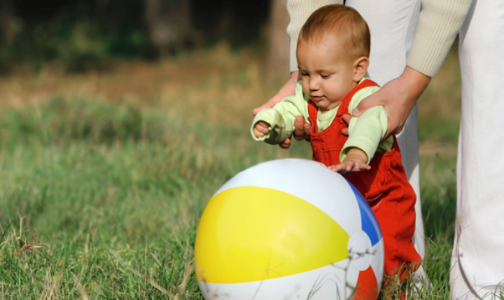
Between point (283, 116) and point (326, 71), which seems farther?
point (283, 116)

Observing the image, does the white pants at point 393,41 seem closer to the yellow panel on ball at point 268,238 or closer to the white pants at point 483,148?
the white pants at point 483,148

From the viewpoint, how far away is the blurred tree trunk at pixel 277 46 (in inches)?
387

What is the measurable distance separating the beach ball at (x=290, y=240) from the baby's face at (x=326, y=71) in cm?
38

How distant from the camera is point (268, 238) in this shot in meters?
2.20

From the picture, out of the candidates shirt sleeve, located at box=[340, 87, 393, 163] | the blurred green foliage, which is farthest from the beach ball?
the blurred green foliage

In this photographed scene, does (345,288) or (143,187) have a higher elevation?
(345,288)

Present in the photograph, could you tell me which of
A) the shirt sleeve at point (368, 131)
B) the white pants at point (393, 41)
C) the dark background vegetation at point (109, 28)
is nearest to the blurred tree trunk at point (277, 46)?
the dark background vegetation at point (109, 28)

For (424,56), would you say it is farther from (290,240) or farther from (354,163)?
(290,240)

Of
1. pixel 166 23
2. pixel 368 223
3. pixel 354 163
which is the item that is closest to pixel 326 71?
pixel 354 163

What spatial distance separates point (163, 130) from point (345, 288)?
4.66m

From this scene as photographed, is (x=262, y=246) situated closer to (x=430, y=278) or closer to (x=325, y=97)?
(x=325, y=97)

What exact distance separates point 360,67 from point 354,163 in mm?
510

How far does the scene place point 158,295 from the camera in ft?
8.43

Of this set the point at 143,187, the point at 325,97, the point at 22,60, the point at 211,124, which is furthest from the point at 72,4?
Answer: the point at 325,97
